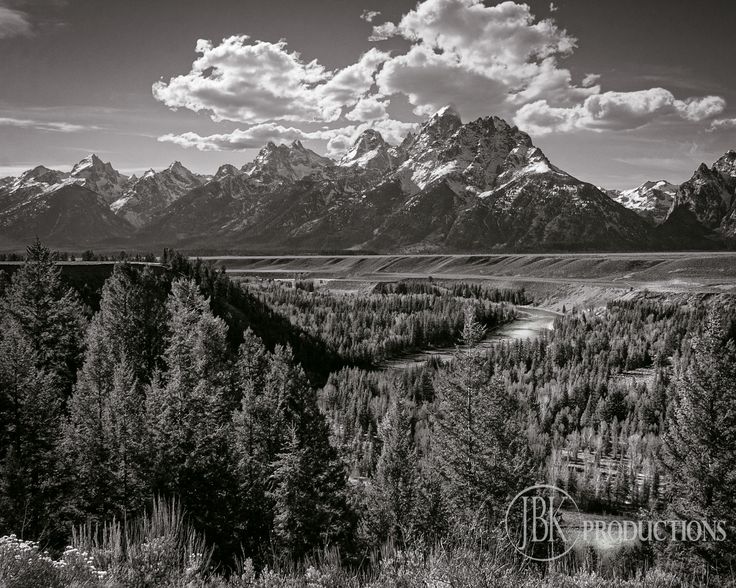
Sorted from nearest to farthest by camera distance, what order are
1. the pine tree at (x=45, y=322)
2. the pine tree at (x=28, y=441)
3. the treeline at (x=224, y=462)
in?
1. the pine tree at (x=28, y=441)
2. the treeline at (x=224, y=462)
3. the pine tree at (x=45, y=322)

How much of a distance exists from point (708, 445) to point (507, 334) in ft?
429

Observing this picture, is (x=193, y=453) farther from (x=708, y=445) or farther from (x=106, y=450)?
(x=708, y=445)

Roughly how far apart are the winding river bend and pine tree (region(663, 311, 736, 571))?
3860 inches

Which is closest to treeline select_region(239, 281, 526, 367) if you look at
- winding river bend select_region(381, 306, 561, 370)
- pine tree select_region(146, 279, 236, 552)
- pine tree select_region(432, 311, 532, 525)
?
winding river bend select_region(381, 306, 561, 370)

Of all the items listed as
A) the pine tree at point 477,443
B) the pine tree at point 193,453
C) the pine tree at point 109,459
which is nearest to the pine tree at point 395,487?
the pine tree at point 477,443

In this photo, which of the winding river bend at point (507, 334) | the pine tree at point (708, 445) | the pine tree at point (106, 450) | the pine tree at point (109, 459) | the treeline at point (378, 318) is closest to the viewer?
the pine tree at point (109, 459)

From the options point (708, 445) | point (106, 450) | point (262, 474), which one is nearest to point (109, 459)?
point (106, 450)

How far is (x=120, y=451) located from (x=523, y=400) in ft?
223

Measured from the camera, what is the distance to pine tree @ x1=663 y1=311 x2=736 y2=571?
24234mm

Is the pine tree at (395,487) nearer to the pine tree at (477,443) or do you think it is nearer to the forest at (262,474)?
the forest at (262,474)

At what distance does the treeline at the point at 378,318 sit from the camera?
440 ft

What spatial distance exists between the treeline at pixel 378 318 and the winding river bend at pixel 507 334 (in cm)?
331

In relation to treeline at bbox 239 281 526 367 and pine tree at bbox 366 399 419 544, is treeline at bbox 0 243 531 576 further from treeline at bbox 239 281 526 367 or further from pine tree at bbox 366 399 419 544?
treeline at bbox 239 281 526 367

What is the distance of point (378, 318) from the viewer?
160m
